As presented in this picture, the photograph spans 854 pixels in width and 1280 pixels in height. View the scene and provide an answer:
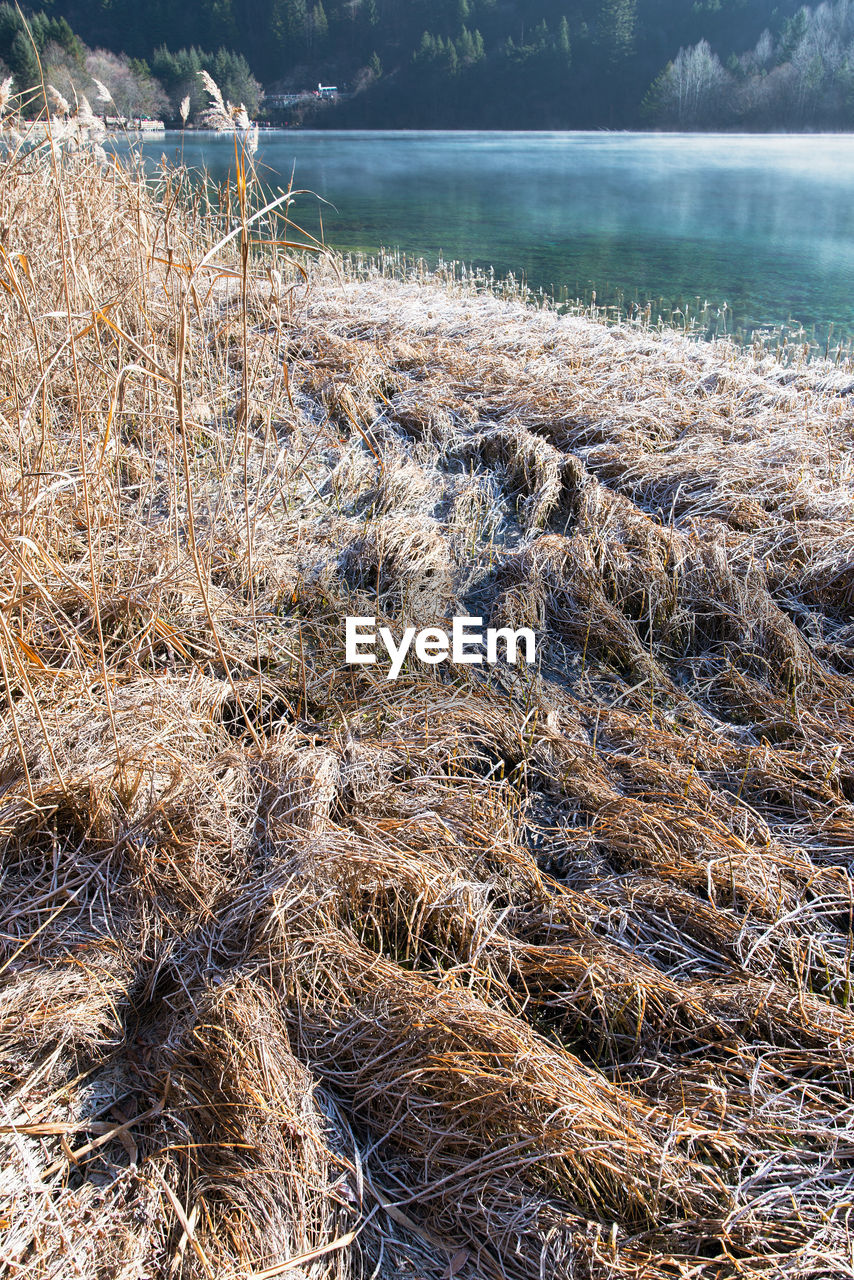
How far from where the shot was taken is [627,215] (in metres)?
21.8

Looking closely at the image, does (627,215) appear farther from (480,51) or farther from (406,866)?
(480,51)

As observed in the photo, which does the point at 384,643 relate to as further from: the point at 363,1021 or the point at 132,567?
the point at 363,1021

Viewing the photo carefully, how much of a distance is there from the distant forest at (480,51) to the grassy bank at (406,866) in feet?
188

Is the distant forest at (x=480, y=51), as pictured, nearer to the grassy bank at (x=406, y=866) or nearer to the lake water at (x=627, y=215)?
the lake water at (x=627, y=215)

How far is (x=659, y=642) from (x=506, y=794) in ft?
3.75

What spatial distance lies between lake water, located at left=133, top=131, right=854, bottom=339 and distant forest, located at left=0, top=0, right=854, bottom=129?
15343mm

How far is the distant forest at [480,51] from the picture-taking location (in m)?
52.3

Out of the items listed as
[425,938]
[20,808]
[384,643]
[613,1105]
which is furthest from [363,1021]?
[384,643]

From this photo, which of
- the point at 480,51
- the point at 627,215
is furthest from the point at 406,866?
the point at 480,51

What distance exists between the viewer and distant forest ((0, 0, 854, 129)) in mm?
52281

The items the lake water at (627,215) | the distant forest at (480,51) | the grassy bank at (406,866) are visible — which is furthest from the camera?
the distant forest at (480,51)

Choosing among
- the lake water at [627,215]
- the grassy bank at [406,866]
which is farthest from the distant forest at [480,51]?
the grassy bank at [406,866]

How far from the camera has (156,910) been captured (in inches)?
75.0

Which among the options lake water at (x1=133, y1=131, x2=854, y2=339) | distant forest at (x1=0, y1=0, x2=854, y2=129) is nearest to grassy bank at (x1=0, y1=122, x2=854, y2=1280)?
lake water at (x1=133, y1=131, x2=854, y2=339)
